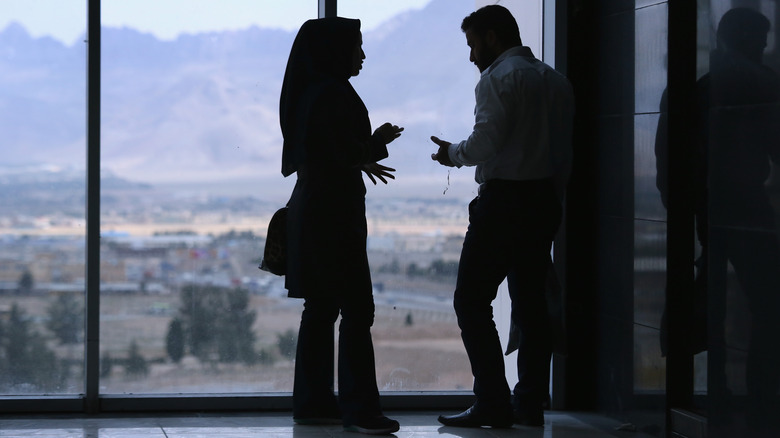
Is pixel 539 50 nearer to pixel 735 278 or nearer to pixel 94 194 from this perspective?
pixel 735 278

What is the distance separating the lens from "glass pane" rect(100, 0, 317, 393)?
3727mm

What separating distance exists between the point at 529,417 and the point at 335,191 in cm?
111

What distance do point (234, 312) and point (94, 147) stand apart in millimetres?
851

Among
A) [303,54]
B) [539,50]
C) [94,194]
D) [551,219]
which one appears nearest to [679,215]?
[551,219]

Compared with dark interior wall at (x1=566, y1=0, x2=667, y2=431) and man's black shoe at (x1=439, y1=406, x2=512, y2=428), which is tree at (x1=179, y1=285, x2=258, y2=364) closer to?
man's black shoe at (x1=439, y1=406, x2=512, y2=428)

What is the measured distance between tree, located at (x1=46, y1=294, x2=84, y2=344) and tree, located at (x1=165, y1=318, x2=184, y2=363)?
336mm

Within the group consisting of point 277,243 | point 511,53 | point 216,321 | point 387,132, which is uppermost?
point 511,53

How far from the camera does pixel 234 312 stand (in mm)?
3803

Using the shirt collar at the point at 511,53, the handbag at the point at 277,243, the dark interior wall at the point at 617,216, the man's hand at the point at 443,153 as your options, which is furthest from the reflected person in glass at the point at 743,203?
the handbag at the point at 277,243

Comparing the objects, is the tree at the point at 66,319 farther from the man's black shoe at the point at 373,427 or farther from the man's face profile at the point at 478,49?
the man's face profile at the point at 478,49

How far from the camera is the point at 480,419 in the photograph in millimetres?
3410

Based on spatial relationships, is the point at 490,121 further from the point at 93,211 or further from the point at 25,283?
the point at 25,283

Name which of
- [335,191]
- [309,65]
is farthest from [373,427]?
[309,65]

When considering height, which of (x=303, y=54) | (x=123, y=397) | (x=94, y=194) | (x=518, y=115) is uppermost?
(x=303, y=54)
